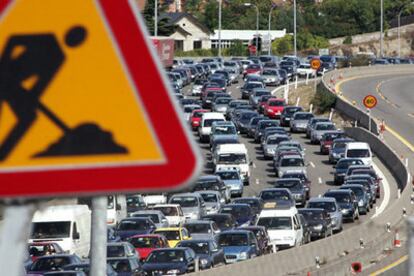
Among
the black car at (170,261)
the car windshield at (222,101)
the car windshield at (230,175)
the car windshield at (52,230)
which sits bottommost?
the car windshield at (222,101)

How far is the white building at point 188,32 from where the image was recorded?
165m

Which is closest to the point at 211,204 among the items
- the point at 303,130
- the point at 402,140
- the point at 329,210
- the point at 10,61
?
the point at 329,210

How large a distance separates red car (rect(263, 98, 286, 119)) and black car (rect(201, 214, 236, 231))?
116ft

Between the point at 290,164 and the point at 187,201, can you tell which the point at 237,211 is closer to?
the point at 187,201

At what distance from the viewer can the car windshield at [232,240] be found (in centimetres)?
3806

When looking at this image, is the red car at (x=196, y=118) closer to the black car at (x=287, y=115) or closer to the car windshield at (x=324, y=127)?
the black car at (x=287, y=115)

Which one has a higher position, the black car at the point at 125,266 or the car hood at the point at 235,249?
the black car at the point at 125,266

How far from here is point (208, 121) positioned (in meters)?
71.2

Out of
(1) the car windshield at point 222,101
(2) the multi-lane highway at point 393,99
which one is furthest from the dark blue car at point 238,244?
(1) the car windshield at point 222,101

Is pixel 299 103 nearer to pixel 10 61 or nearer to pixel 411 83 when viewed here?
pixel 411 83

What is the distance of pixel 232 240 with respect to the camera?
38.3 metres

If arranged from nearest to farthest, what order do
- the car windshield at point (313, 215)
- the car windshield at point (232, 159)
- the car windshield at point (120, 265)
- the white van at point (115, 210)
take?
1. the car windshield at point (120, 265)
2. the car windshield at point (313, 215)
3. the white van at point (115, 210)
4. the car windshield at point (232, 159)

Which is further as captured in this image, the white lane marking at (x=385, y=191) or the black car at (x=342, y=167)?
the black car at (x=342, y=167)

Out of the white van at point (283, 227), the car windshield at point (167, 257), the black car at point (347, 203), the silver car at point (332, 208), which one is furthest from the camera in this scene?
the black car at point (347, 203)
